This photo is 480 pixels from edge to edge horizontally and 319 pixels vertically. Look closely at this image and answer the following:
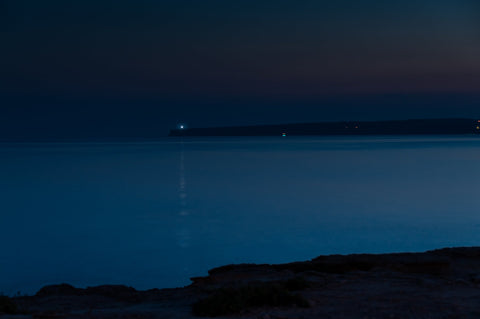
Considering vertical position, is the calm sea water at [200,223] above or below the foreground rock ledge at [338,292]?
below

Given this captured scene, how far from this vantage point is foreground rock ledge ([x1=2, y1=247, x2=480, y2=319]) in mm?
5969

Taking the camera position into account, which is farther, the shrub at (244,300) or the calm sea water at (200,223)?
the calm sea water at (200,223)

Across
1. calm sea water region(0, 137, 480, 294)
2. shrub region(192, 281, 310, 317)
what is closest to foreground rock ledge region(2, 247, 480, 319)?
shrub region(192, 281, 310, 317)

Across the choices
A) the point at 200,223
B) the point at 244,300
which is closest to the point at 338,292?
the point at 244,300

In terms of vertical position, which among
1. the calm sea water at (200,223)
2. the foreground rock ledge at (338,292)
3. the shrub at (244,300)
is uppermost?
the shrub at (244,300)

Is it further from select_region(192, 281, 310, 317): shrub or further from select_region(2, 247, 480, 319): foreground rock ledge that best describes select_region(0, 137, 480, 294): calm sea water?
select_region(192, 281, 310, 317): shrub

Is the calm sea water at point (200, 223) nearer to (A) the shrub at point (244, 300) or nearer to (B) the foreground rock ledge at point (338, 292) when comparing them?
(B) the foreground rock ledge at point (338, 292)

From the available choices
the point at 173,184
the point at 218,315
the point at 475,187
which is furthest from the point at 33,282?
the point at 475,187

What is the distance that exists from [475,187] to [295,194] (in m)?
10.3

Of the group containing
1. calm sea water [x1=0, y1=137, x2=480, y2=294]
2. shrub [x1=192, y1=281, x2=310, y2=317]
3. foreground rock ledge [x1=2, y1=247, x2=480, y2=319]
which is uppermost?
shrub [x1=192, y1=281, x2=310, y2=317]

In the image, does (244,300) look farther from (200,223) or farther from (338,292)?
(200,223)

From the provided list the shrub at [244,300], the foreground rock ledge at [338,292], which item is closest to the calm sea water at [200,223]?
the foreground rock ledge at [338,292]

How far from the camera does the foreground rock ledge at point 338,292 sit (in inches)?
235

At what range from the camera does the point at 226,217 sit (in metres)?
18.0
